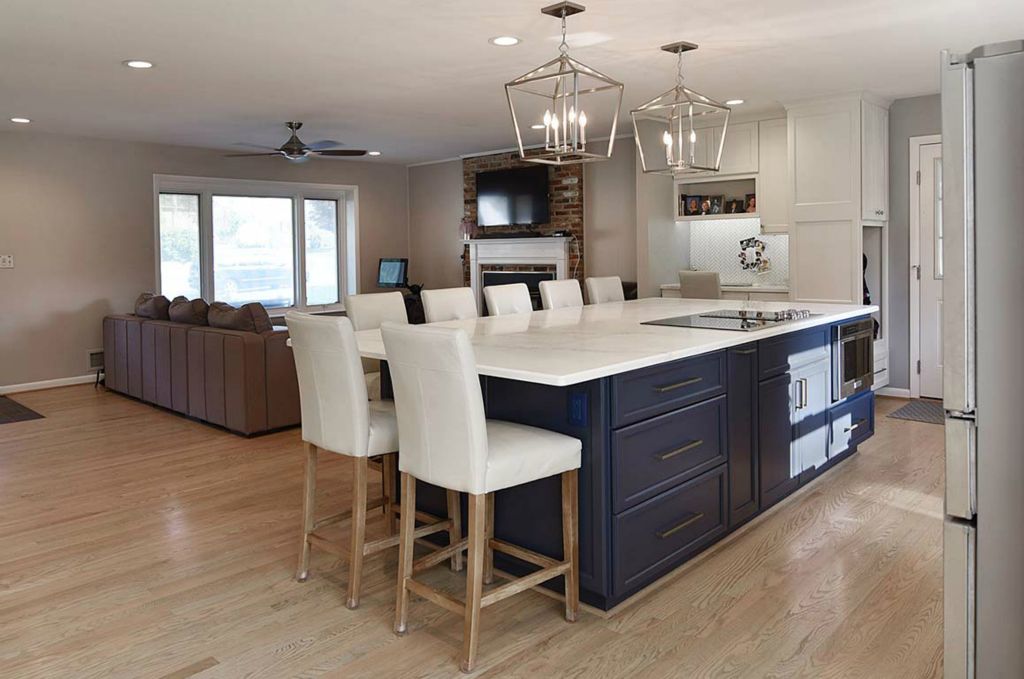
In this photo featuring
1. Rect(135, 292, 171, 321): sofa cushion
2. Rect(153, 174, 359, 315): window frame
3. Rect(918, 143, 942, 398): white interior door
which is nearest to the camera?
Rect(918, 143, 942, 398): white interior door

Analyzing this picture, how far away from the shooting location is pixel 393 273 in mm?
10039

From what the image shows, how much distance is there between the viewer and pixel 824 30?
4352 millimetres

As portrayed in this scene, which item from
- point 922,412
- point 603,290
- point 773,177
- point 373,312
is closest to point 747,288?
point 773,177

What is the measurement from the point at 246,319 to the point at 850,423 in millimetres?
3963

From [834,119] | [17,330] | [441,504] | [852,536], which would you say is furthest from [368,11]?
[17,330]

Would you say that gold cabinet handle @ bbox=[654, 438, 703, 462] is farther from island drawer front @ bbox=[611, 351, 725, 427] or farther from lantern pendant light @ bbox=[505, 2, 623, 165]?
lantern pendant light @ bbox=[505, 2, 623, 165]

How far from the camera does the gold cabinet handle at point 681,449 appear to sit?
291cm

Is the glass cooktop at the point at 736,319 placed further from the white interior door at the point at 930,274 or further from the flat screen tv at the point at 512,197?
the flat screen tv at the point at 512,197

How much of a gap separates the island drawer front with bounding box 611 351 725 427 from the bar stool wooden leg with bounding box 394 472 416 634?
A: 716mm

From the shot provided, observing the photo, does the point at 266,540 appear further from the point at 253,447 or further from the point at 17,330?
the point at 17,330

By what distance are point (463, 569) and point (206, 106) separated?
4579 millimetres

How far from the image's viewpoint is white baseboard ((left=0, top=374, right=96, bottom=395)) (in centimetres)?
746

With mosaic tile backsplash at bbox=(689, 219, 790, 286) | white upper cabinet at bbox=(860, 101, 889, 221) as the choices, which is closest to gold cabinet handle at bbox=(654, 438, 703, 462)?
white upper cabinet at bbox=(860, 101, 889, 221)

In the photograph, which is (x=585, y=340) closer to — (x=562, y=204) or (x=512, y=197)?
(x=562, y=204)
